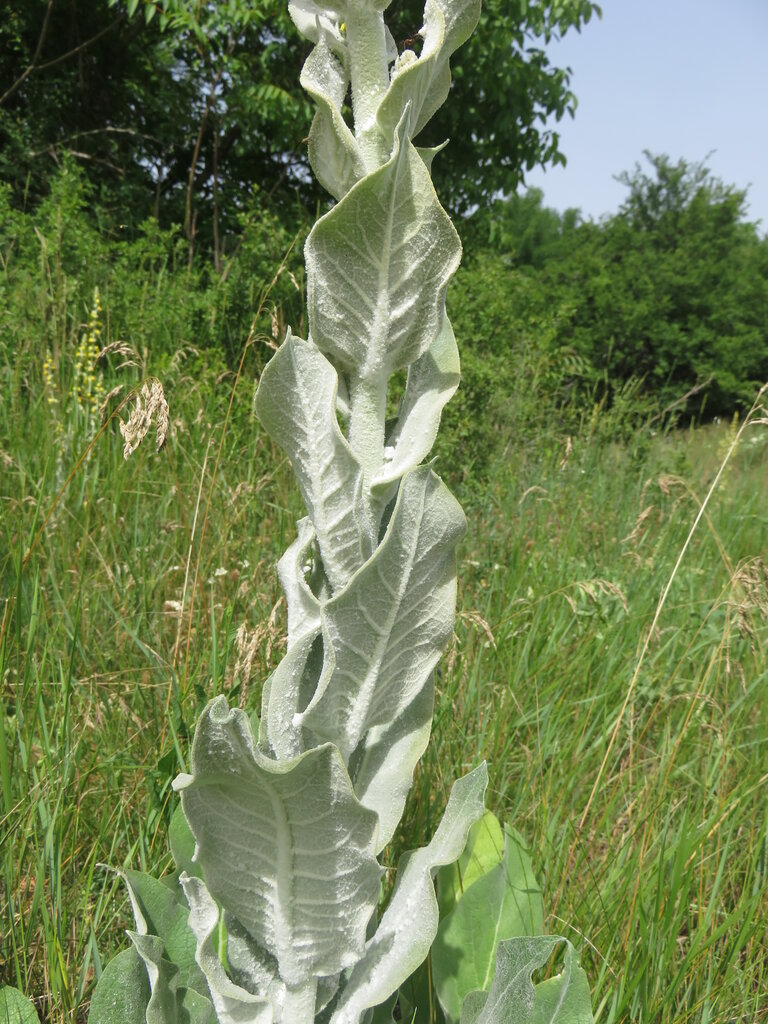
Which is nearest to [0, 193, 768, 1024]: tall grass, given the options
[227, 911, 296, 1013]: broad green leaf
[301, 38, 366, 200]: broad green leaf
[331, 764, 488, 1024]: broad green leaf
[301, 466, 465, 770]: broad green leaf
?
[227, 911, 296, 1013]: broad green leaf

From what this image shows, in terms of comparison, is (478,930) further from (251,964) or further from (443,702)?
(443,702)

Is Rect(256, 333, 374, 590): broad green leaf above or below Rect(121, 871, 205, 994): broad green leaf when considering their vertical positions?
above

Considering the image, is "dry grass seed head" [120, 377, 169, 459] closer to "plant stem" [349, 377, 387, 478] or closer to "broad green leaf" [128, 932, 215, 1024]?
"plant stem" [349, 377, 387, 478]

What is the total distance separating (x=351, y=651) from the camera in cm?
95

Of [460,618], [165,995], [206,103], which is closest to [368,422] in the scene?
[165,995]

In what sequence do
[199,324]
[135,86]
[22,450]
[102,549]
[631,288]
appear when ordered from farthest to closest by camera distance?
[631,288] → [135,86] → [199,324] → [22,450] → [102,549]

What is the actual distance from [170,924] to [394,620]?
562mm

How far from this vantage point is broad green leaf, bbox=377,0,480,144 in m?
0.94

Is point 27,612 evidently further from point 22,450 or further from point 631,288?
point 631,288

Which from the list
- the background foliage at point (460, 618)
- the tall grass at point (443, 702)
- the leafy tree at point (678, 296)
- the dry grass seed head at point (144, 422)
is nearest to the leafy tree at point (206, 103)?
the background foliage at point (460, 618)

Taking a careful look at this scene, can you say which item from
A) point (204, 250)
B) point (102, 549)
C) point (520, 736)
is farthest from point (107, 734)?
point (204, 250)

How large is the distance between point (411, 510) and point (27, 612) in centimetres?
146

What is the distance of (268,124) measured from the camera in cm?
827

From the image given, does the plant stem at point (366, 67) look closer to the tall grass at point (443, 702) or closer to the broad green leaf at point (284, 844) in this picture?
the broad green leaf at point (284, 844)
